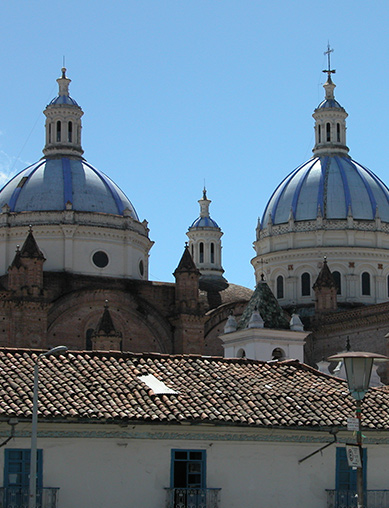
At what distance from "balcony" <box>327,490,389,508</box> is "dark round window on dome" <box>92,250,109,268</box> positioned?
33212 millimetres

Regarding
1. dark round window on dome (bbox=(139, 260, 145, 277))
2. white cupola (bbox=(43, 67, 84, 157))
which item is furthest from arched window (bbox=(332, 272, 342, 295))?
white cupola (bbox=(43, 67, 84, 157))

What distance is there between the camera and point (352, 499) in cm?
2706

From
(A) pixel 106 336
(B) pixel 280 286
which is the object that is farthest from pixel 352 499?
(B) pixel 280 286

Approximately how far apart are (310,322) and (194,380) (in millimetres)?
35123

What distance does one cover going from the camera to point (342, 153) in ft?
238

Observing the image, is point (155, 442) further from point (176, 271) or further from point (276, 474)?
point (176, 271)

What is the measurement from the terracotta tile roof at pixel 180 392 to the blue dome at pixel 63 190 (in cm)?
3042

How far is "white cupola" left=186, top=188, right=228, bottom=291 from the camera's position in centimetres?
7425

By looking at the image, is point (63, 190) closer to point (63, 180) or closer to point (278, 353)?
point (63, 180)

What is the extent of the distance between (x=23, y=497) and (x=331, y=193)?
47.6 m

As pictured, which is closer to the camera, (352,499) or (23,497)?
(23,497)

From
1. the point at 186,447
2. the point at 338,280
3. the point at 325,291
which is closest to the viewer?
the point at 186,447

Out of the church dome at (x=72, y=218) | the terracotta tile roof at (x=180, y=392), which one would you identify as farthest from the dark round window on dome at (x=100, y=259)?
the terracotta tile roof at (x=180, y=392)

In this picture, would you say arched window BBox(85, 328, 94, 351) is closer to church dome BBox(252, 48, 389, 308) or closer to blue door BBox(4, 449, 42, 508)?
church dome BBox(252, 48, 389, 308)
